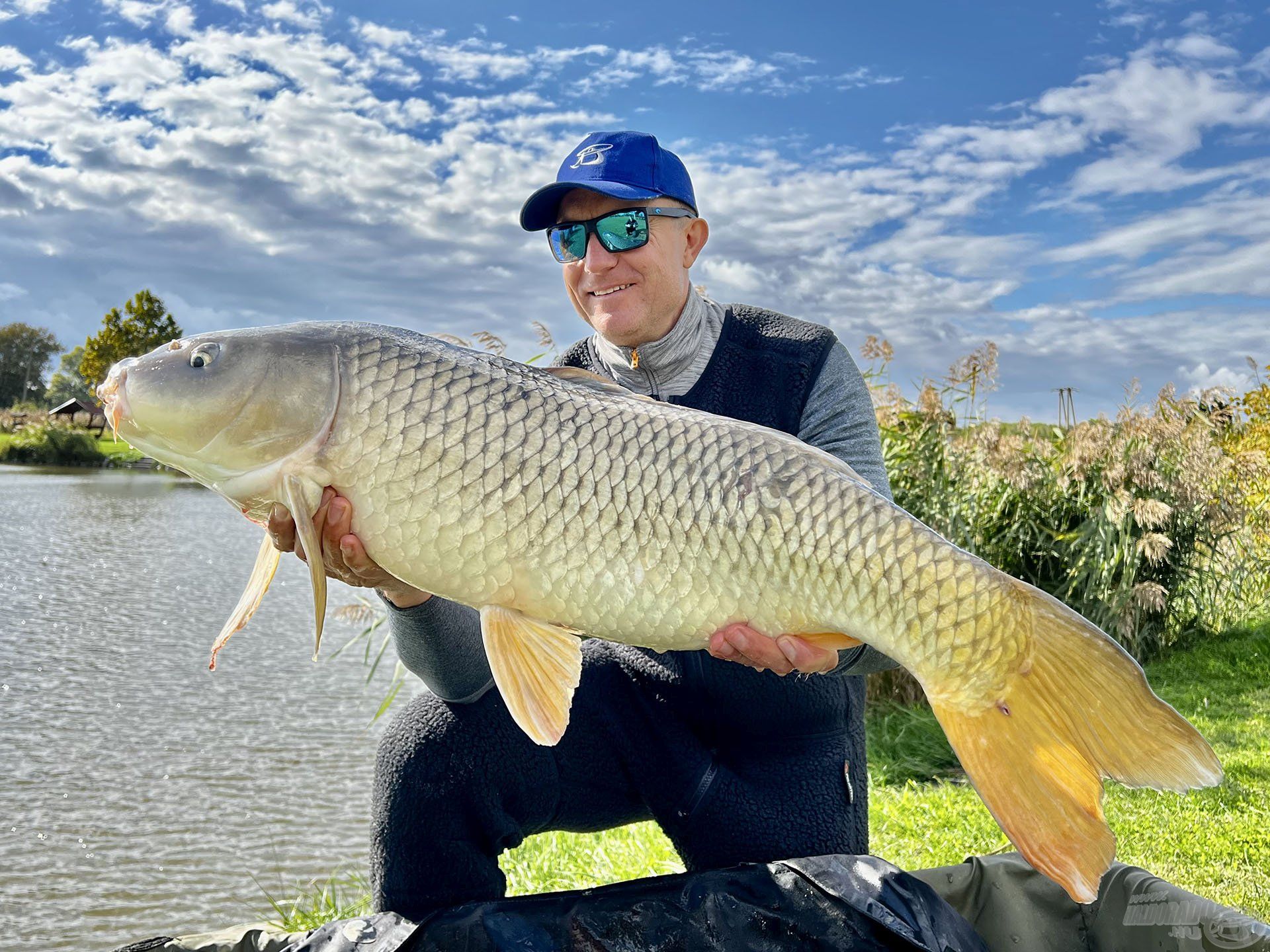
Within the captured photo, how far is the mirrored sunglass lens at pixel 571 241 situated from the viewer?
1.92 metres

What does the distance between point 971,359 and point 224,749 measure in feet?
12.5

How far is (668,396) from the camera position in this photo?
1.94 m

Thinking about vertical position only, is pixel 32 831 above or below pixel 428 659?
below

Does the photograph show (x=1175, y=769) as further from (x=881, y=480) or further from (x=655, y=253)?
(x=655, y=253)

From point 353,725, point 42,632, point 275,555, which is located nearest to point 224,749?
point 353,725

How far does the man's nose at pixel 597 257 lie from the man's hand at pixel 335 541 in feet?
2.34

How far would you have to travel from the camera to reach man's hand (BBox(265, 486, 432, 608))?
1.34 metres

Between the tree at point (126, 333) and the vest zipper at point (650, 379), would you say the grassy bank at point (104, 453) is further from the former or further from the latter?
the vest zipper at point (650, 379)

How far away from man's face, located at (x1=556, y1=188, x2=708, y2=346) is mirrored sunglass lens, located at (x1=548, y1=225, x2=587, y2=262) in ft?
0.04

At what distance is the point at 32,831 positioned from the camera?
12.1ft

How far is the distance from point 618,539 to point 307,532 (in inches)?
15.9

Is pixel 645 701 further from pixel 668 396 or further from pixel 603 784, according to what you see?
pixel 668 396

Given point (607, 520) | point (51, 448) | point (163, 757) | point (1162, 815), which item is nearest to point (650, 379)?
point (607, 520)

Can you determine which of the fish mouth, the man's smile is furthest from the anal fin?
the fish mouth
